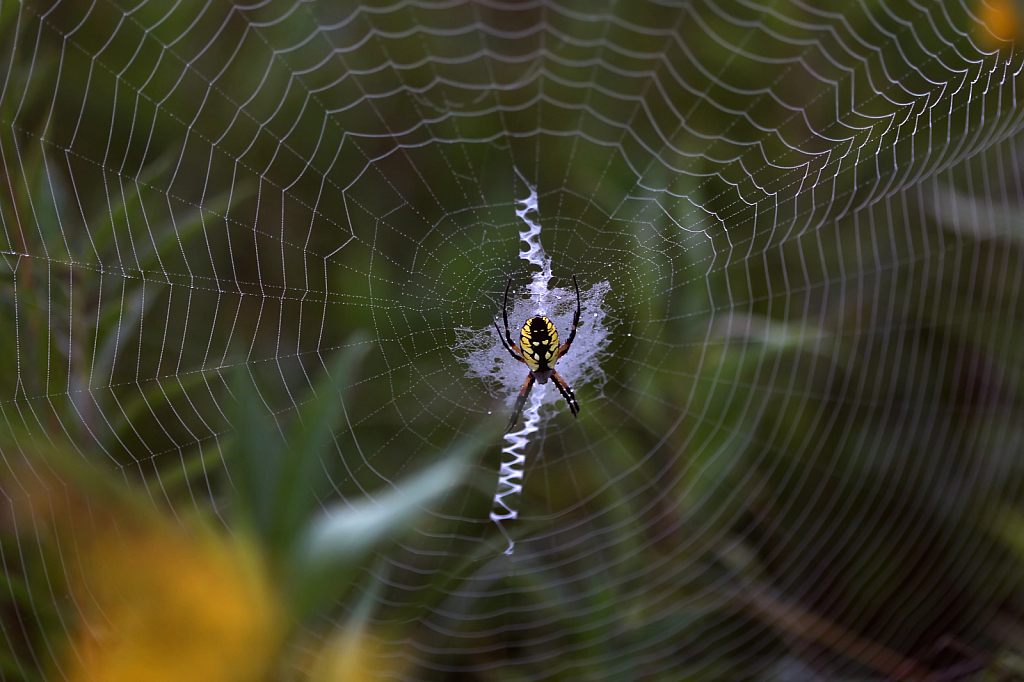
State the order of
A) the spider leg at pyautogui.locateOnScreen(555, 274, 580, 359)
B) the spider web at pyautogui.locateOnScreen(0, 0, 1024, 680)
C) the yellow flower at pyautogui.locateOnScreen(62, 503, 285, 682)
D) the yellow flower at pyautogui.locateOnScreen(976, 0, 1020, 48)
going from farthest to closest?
the spider leg at pyautogui.locateOnScreen(555, 274, 580, 359) < the yellow flower at pyautogui.locateOnScreen(976, 0, 1020, 48) < the spider web at pyautogui.locateOnScreen(0, 0, 1024, 680) < the yellow flower at pyautogui.locateOnScreen(62, 503, 285, 682)

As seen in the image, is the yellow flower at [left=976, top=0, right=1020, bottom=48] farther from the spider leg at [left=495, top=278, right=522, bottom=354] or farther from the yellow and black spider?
the spider leg at [left=495, top=278, right=522, bottom=354]

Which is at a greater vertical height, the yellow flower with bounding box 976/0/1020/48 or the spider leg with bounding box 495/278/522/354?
the yellow flower with bounding box 976/0/1020/48

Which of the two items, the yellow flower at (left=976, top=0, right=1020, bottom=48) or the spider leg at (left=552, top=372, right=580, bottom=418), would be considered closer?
the yellow flower at (left=976, top=0, right=1020, bottom=48)

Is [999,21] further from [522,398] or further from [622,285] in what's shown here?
[522,398]

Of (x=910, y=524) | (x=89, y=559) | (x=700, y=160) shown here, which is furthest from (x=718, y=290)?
(x=89, y=559)

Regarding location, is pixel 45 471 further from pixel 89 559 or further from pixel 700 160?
pixel 700 160

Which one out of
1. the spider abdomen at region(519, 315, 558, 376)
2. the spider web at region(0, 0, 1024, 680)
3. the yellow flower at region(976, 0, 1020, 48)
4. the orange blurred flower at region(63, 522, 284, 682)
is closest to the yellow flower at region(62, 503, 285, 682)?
the orange blurred flower at region(63, 522, 284, 682)
